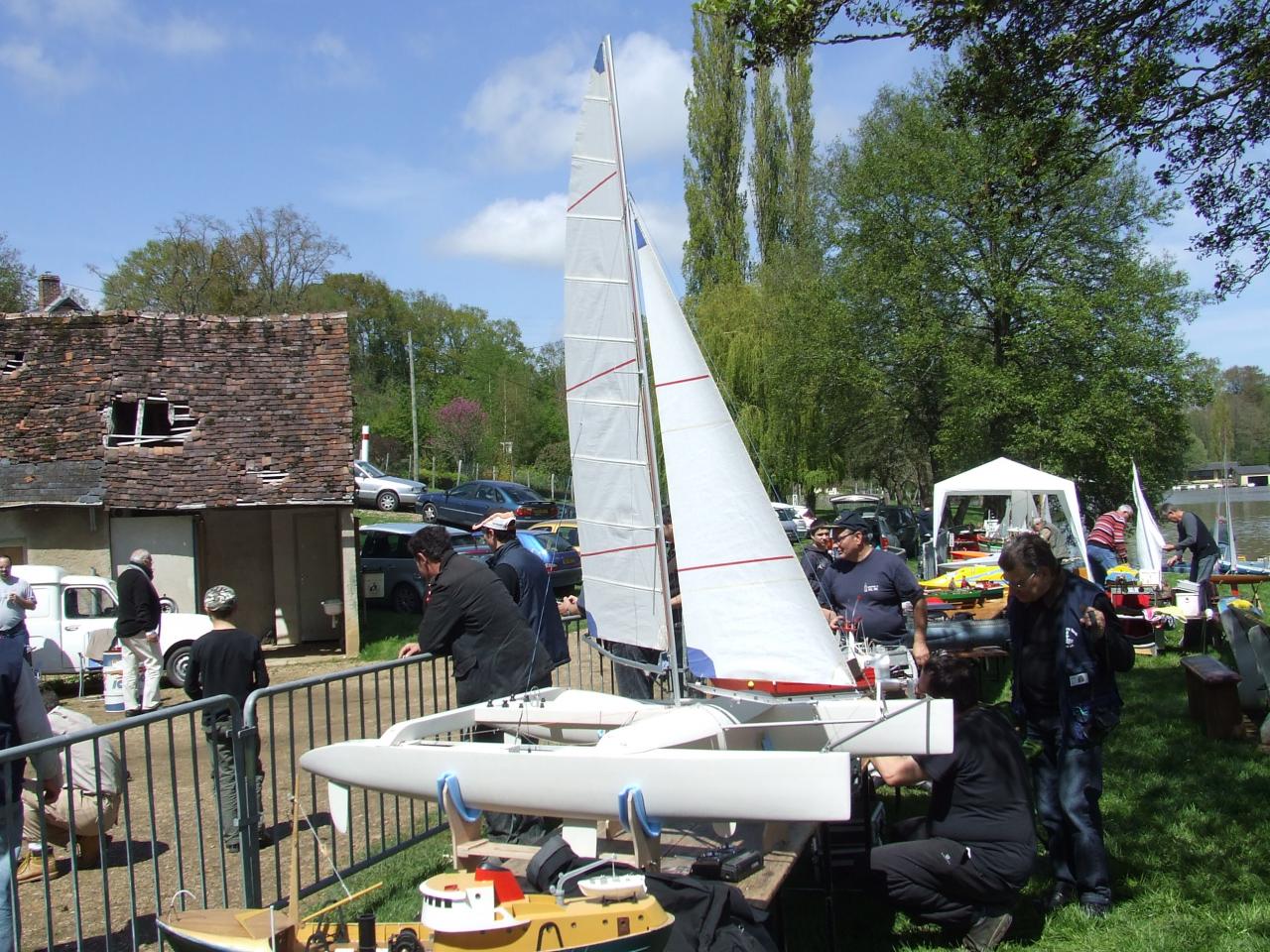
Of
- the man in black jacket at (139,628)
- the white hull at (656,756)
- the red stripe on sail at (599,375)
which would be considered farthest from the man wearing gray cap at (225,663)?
the man in black jacket at (139,628)

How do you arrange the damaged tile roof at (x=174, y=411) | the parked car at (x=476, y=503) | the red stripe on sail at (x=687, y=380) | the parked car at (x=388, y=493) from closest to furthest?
the red stripe on sail at (x=687, y=380) → the damaged tile roof at (x=174, y=411) → the parked car at (x=476, y=503) → the parked car at (x=388, y=493)

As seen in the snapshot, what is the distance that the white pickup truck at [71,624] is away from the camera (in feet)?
47.3

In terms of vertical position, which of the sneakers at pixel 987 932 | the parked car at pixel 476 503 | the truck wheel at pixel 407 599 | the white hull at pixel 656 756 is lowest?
the sneakers at pixel 987 932

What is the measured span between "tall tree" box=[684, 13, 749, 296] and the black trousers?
36.0 metres

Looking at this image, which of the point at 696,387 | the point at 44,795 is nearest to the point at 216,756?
the point at 44,795

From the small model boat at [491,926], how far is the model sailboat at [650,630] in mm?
577

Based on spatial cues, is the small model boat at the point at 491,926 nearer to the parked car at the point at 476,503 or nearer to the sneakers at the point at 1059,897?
the sneakers at the point at 1059,897

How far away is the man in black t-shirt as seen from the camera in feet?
14.8

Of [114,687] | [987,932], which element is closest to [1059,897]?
[987,932]

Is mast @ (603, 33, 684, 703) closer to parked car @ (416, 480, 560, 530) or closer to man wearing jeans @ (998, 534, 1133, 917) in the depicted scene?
man wearing jeans @ (998, 534, 1133, 917)

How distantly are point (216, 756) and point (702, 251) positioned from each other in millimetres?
36805

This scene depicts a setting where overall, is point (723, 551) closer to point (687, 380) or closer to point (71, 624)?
point (687, 380)

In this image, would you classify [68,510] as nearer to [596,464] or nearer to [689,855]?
[596,464]

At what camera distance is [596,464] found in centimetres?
579
